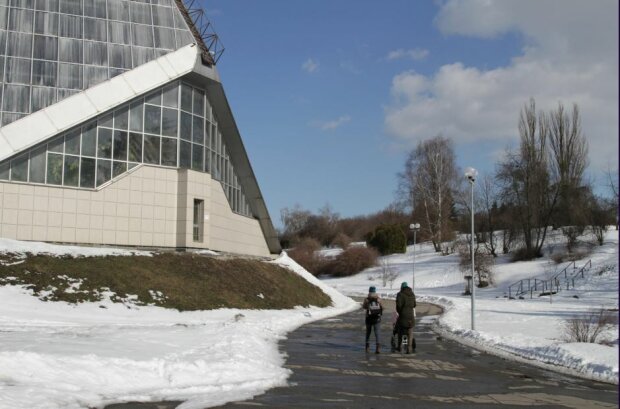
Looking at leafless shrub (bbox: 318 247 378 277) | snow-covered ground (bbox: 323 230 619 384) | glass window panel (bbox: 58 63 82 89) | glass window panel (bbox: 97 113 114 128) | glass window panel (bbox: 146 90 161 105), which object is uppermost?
glass window panel (bbox: 58 63 82 89)

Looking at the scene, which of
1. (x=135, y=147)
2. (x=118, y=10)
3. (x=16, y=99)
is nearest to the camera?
(x=16, y=99)

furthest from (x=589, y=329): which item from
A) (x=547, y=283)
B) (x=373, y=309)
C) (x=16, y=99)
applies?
(x=547, y=283)

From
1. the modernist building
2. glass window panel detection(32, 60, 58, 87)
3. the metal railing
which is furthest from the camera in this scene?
the metal railing

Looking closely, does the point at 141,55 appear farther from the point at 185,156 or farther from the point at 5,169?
the point at 5,169

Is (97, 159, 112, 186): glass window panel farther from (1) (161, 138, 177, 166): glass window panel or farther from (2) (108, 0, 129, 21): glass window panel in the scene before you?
(2) (108, 0, 129, 21): glass window panel

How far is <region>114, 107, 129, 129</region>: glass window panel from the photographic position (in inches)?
1267

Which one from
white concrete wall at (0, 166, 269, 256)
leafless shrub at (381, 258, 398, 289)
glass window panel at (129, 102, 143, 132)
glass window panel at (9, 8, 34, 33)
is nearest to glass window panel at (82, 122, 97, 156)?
glass window panel at (129, 102, 143, 132)

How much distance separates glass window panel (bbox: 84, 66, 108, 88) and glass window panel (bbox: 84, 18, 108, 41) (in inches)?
81.5

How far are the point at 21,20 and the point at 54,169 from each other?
829 centimetres

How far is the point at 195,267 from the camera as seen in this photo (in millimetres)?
29125

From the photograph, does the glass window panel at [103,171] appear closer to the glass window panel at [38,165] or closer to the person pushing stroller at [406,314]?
the glass window panel at [38,165]

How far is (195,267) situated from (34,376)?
20180mm

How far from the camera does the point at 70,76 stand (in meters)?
31.2

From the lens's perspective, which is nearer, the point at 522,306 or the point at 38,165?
the point at 38,165
